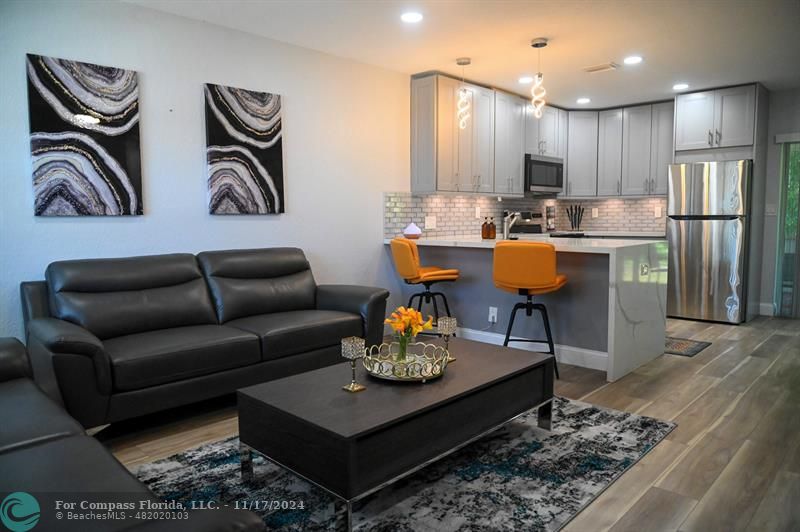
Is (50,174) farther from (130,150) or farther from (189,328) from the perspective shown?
(189,328)

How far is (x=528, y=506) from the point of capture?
2.22 m

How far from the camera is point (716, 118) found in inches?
238

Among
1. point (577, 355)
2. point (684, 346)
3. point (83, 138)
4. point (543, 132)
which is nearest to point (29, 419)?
point (83, 138)

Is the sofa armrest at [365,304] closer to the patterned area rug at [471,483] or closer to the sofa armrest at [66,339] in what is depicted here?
the patterned area rug at [471,483]

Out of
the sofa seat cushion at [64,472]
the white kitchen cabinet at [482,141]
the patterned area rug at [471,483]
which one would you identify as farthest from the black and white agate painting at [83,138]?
the white kitchen cabinet at [482,141]

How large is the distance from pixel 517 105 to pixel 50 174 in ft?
15.8

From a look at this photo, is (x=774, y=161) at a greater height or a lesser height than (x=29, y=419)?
greater

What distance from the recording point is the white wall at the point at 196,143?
3.23 metres

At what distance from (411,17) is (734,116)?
13.5 feet

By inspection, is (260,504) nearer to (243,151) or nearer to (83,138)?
(83,138)

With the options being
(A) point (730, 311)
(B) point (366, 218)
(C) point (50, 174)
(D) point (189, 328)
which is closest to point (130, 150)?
(C) point (50, 174)

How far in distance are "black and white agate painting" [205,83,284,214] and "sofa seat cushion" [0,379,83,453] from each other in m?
2.12

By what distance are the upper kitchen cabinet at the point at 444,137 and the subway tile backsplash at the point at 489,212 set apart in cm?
29

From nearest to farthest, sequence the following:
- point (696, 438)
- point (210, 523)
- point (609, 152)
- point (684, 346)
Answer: point (210, 523) → point (696, 438) → point (684, 346) → point (609, 152)
